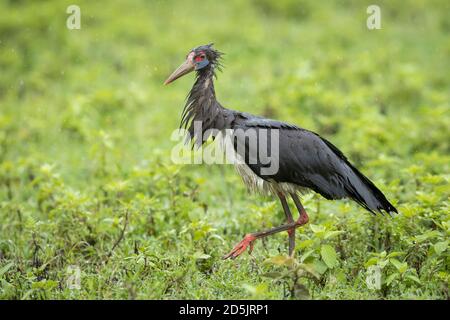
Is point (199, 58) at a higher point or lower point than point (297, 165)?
higher

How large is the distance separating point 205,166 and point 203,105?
96.6 inches

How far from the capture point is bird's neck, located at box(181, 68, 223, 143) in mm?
5691

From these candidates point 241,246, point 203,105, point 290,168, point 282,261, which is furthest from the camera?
point 203,105

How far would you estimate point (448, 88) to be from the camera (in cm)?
1084

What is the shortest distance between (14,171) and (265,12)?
26.0ft

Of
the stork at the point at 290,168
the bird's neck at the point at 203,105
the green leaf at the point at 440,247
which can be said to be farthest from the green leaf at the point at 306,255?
the bird's neck at the point at 203,105

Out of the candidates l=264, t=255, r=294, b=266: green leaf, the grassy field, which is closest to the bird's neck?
the grassy field

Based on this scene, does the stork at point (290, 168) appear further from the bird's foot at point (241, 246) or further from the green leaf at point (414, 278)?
the green leaf at point (414, 278)

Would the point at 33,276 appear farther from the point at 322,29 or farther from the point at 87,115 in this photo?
the point at 322,29

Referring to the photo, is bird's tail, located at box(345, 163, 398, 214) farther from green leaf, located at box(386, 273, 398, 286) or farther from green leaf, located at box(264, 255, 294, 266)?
green leaf, located at box(264, 255, 294, 266)

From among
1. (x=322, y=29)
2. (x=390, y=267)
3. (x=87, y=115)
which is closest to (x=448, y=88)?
(x=322, y=29)

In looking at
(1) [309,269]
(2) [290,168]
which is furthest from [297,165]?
(1) [309,269]

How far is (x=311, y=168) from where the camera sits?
5418 millimetres

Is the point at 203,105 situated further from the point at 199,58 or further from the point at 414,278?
the point at 414,278
